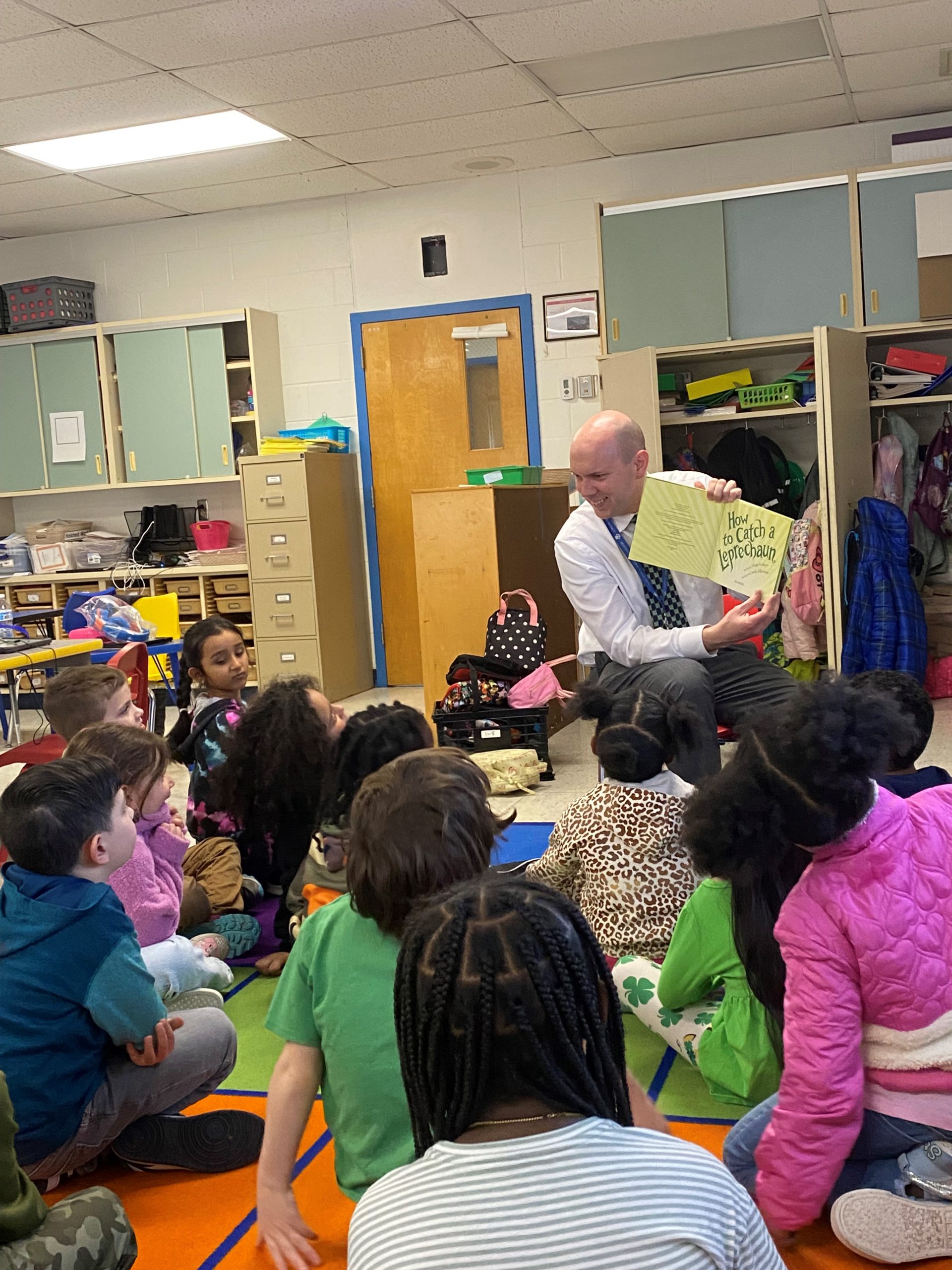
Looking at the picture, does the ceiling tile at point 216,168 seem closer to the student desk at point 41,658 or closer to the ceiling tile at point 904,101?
the student desk at point 41,658

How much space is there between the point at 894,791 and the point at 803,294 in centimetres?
397

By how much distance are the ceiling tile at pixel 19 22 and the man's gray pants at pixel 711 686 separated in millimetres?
2817

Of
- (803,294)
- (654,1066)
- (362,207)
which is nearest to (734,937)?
(654,1066)

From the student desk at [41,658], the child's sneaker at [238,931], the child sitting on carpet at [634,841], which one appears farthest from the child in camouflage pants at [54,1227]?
the student desk at [41,658]

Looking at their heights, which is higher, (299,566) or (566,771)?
(299,566)

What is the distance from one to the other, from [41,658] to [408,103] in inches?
109

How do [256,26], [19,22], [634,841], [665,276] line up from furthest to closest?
[665,276]
[256,26]
[19,22]
[634,841]

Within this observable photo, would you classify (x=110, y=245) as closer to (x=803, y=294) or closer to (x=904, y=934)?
(x=803, y=294)

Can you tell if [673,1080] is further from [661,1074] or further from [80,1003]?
[80,1003]

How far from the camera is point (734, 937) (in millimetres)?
1818

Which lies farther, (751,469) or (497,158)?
(497,158)

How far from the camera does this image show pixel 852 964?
1.52 m

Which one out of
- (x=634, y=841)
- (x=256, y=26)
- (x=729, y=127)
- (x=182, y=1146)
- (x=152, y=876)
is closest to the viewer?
(x=182, y=1146)

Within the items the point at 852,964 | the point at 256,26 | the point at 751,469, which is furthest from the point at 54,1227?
the point at 751,469
